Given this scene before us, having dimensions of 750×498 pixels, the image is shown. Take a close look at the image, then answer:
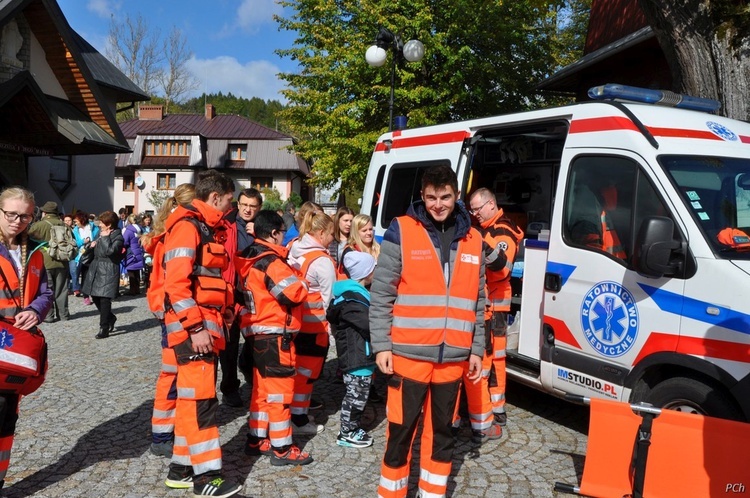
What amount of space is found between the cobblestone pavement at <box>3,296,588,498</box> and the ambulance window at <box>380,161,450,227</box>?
216 centimetres

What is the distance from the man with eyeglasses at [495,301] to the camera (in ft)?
16.1

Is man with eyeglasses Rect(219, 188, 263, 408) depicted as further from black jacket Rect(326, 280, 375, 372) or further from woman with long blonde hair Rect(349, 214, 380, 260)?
black jacket Rect(326, 280, 375, 372)

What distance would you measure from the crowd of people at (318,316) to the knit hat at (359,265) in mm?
12

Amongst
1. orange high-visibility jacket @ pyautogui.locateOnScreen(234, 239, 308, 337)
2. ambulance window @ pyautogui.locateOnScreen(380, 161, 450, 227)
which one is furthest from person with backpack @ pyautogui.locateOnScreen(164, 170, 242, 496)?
ambulance window @ pyautogui.locateOnScreen(380, 161, 450, 227)

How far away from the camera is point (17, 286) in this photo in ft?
12.1

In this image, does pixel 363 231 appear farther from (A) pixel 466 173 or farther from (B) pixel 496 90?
(B) pixel 496 90

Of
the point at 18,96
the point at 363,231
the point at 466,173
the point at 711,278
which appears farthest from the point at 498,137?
the point at 18,96

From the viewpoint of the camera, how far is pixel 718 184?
4262mm

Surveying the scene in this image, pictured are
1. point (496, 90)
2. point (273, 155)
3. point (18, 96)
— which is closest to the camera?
point (18, 96)

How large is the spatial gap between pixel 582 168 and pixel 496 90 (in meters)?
15.7

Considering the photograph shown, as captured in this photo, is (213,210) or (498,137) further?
(498,137)

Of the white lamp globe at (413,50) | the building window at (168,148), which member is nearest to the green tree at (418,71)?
the white lamp globe at (413,50)

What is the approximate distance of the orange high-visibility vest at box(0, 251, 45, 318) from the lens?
361cm

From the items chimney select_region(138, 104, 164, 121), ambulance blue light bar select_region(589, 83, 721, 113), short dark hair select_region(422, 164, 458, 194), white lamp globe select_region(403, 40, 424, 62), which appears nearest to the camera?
short dark hair select_region(422, 164, 458, 194)
